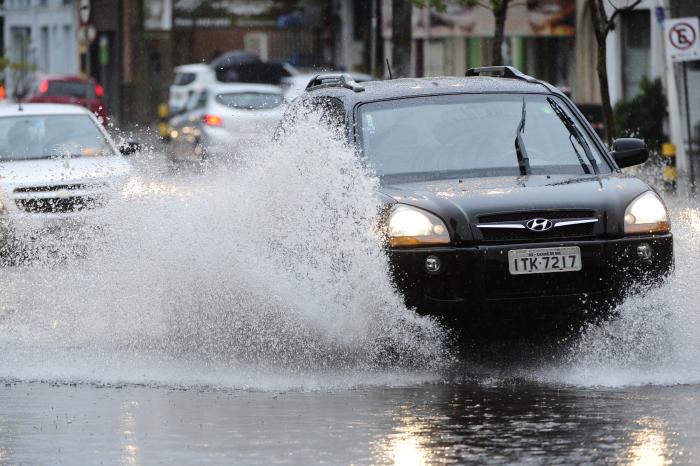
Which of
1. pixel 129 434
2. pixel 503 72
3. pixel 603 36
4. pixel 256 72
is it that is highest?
pixel 603 36

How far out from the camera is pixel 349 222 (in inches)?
373

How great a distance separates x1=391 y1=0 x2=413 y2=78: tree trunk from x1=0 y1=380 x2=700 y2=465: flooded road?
21.6 metres

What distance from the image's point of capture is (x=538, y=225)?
30.8ft

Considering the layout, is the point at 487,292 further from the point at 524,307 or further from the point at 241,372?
the point at 241,372

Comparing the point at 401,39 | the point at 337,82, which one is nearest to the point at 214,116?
the point at 401,39

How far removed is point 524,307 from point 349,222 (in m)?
0.96

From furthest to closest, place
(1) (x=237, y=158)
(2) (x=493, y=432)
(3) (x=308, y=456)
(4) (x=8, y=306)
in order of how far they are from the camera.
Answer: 1. (4) (x=8, y=306)
2. (1) (x=237, y=158)
3. (2) (x=493, y=432)
4. (3) (x=308, y=456)

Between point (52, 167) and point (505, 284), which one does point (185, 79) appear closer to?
point (52, 167)

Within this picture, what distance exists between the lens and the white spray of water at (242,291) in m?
9.44

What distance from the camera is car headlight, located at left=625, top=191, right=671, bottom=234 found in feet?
31.4

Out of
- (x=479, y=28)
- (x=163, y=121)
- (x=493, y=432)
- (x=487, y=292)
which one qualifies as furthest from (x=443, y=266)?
(x=163, y=121)

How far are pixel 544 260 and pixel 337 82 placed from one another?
2.85m

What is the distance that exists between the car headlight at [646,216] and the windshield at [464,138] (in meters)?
0.80

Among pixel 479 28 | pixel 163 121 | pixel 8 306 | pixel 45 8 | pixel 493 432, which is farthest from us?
pixel 45 8
